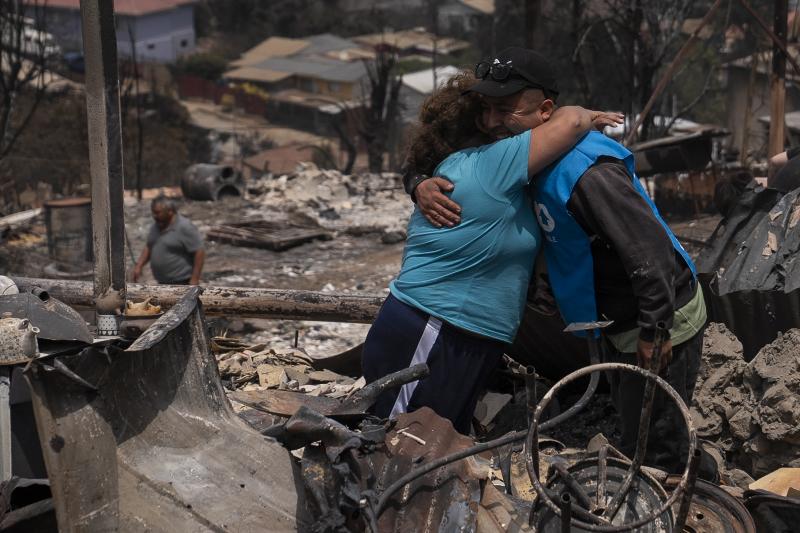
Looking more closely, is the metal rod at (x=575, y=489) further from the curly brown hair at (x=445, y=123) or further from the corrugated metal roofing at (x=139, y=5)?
the corrugated metal roofing at (x=139, y=5)

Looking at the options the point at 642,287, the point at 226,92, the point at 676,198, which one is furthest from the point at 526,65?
the point at 226,92

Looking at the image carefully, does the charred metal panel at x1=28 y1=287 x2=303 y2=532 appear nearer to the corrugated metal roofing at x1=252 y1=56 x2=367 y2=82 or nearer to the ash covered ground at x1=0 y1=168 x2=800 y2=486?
the ash covered ground at x1=0 y1=168 x2=800 y2=486

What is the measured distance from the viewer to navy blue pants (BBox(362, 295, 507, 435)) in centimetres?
327

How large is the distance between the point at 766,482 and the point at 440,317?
1247 millimetres

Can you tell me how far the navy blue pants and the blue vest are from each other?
0.30m

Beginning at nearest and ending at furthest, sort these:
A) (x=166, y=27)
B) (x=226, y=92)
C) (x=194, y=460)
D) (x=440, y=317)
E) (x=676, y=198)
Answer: (x=194, y=460) < (x=440, y=317) < (x=676, y=198) < (x=226, y=92) < (x=166, y=27)

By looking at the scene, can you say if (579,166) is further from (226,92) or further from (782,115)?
(226,92)

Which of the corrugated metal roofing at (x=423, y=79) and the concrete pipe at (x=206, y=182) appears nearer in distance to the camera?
the concrete pipe at (x=206, y=182)

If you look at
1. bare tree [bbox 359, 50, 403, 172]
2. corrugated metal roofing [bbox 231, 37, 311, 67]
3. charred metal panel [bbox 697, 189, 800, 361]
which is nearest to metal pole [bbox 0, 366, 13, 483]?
charred metal panel [bbox 697, 189, 800, 361]

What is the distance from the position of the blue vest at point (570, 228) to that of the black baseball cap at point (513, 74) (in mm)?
246

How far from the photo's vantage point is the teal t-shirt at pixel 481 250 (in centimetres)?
314

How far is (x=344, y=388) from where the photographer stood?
4852mm

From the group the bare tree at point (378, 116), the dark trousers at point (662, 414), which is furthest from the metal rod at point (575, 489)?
the bare tree at point (378, 116)

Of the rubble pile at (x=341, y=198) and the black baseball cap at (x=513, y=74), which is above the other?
the black baseball cap at (x=513, y=74)
